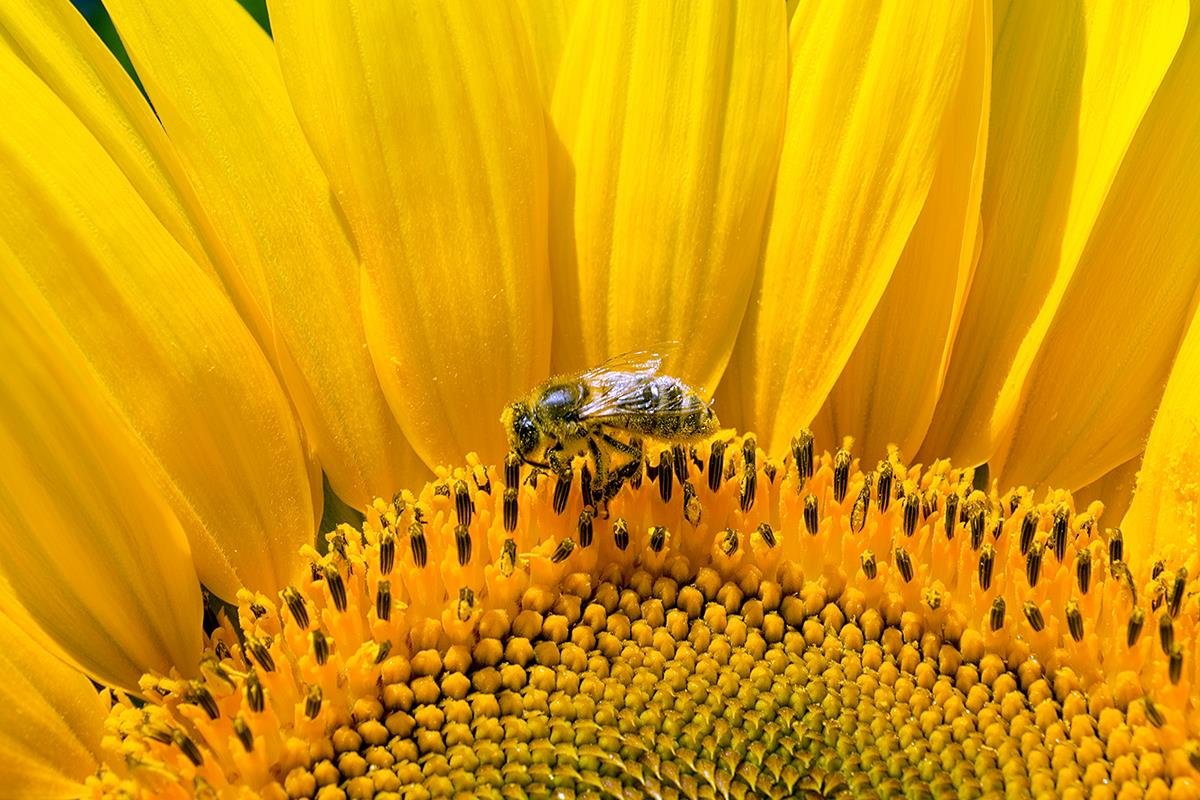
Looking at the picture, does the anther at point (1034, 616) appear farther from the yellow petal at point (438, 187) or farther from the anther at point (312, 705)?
the anther at point (312, 705)

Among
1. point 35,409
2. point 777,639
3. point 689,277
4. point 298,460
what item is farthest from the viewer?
point 689,277

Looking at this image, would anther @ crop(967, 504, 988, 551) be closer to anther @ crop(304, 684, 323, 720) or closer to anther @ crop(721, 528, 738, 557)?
anther @ crop(721, 528, 738, 557)

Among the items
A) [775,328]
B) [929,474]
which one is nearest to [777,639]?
[929,474]

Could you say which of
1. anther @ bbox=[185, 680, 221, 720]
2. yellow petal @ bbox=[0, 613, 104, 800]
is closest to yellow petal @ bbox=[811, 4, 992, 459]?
anther @ bbox=[185, 680, 221, 720]

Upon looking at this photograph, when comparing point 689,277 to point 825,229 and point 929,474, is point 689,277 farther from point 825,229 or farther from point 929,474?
point 929,474

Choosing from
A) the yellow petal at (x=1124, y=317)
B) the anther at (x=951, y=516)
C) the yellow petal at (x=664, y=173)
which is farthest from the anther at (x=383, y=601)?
the yellow petal at (x=1124, y=317)

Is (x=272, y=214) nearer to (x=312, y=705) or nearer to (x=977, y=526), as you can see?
(x=312, y=705)
